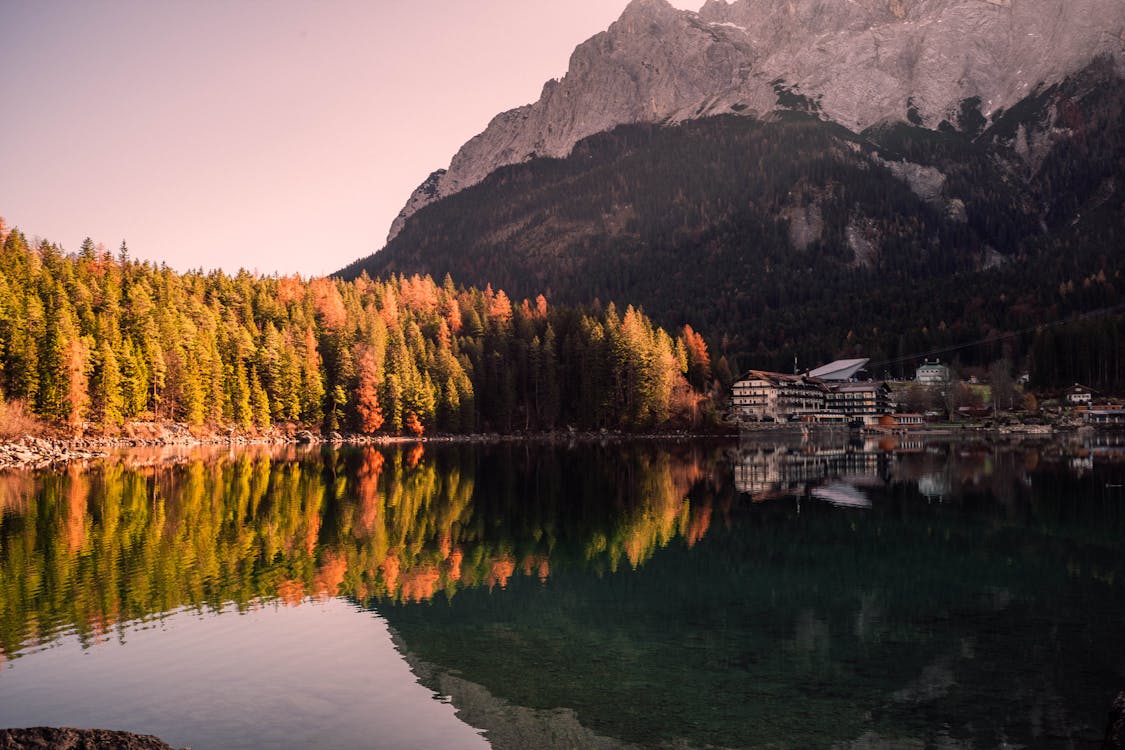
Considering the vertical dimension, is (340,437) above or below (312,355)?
below

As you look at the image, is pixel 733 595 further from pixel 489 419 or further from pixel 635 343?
pixel 489 419

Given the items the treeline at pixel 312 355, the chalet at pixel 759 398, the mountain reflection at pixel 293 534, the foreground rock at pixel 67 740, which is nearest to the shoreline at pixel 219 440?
the treeline at pixel 312 355

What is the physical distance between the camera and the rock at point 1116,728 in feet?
38.6

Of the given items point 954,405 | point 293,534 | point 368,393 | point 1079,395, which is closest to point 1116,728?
point 293,534

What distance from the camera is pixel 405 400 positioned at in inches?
5148

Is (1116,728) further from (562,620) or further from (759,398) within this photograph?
(759,398)

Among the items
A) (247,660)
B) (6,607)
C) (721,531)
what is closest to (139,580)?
(6,607)

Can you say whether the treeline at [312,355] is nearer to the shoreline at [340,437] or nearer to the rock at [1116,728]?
the shoreline at [340,437]

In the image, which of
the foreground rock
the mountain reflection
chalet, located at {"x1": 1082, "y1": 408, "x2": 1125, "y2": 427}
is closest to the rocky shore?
the mountain reflection

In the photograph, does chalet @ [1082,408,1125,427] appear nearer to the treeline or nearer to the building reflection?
the building reflection

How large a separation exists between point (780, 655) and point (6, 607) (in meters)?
21.9

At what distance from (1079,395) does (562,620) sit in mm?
186979

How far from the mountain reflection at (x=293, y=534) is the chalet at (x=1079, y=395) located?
466 ft

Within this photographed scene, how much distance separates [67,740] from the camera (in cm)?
938
